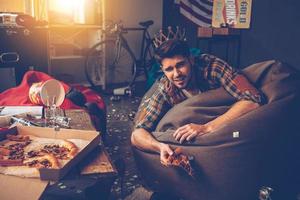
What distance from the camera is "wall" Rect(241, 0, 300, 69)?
6.07 metres

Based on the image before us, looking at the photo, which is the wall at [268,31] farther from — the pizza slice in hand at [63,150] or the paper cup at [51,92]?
the pizza slice in hand at [63,150]

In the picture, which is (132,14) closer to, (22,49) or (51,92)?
(22,49)

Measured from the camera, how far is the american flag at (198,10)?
20.9ft

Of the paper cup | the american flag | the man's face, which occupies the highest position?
the american flag

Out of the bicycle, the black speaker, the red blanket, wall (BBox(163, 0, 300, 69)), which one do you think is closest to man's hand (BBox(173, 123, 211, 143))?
the red blanket

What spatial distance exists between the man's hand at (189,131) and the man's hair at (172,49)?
1.33 feet

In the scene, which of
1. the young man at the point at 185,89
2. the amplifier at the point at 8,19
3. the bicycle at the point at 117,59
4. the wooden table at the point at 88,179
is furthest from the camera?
the bicycle at the point at 117,59

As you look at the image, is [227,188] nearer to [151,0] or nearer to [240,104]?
[240,104]

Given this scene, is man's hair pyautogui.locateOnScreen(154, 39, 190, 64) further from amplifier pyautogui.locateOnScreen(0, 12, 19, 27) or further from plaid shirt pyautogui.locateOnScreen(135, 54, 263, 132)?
amplifier pyautogui.locateOnScreen(0, 12, 19, 27)

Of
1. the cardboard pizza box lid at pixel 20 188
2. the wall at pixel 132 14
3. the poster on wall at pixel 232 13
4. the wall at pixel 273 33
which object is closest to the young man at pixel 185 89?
the cardboard pizza box lid at pixel 20 188

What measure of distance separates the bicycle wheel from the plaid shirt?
10.4 ft

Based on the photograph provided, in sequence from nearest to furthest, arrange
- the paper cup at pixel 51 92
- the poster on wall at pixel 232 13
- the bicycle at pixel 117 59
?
the paper cup at pixel 51 92 → the bicycle at pixel 117 59 → the poster on wall at pixel 232 13

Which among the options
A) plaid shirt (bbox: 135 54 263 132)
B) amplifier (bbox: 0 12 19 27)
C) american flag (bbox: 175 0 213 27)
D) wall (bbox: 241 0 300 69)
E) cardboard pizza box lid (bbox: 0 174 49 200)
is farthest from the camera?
american flag (bbox: 175 0 213 27)

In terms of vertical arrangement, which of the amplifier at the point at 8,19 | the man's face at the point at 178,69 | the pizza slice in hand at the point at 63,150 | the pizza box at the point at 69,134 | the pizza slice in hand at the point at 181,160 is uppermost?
the amplifier at the point at 8,19
